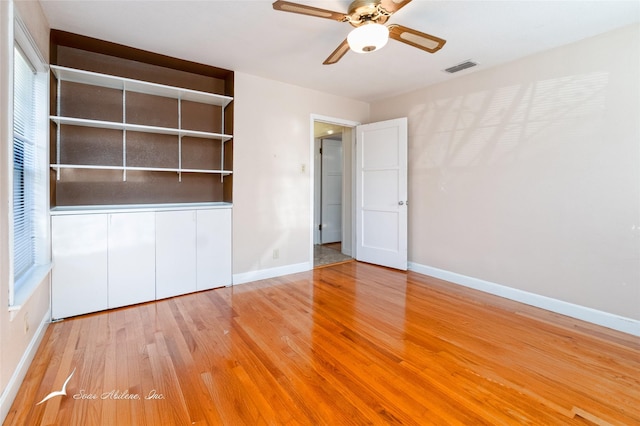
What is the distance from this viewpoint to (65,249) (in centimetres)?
260

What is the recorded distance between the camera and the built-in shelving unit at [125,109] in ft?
8.87

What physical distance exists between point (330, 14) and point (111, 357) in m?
2.72

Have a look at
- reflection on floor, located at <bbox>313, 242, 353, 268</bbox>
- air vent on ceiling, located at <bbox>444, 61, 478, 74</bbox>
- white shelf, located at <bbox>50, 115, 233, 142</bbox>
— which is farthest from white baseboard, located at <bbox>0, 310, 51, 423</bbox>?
air vent on ceiling, located at <bbox>444, 61, 478, 74</bbox>

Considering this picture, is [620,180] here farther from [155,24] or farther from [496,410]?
[155,24]

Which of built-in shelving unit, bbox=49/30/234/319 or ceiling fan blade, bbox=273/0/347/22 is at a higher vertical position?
ceiling fan blade, bbox=273/0/347/22

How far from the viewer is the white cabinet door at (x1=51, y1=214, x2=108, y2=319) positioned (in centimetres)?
257

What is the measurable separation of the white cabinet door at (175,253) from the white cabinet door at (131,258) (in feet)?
0.18

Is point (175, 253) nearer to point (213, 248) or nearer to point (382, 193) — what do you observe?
point (213, 248)

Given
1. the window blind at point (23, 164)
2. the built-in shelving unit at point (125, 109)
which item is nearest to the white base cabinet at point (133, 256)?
the window blind at point (23, 164)

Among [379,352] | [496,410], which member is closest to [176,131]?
[379,352]

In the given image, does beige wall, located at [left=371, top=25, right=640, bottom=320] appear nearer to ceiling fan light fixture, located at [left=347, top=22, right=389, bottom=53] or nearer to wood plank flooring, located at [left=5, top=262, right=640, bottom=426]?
wood plank flooring, located at [left=5, top=262, right=640, bottom=426]

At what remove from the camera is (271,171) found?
388 cm

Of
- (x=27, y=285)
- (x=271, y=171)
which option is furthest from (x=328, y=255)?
(x=27, y=285)

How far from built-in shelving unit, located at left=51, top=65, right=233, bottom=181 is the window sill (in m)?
0.90
